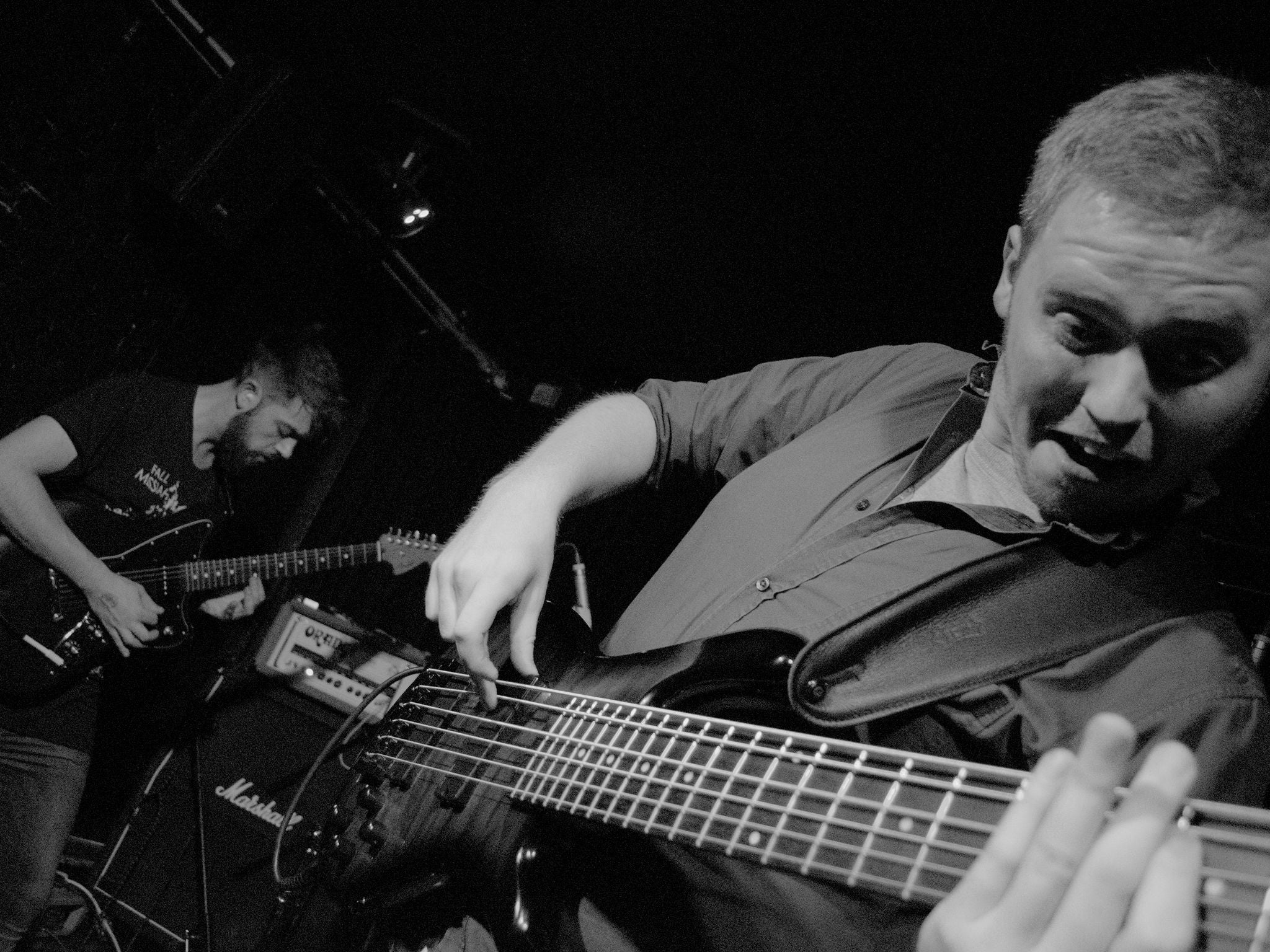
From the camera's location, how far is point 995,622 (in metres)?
1.35

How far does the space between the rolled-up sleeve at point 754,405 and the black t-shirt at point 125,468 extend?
328 centimetres

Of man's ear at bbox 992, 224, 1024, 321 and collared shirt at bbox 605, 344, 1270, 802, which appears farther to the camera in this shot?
man's ear at bbox 992, 224, 1024, 321

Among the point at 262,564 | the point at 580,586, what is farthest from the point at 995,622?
the point at 262,564

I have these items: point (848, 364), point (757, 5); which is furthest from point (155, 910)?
point (757, 5)

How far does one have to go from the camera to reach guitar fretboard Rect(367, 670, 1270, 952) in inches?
28.4

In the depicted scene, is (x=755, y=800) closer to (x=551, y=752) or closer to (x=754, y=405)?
(x=551, y=752)

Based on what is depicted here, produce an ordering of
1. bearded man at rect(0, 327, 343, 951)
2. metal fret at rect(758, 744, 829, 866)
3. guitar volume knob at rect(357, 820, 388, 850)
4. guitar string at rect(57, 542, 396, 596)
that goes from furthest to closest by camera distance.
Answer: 1. guitar string at rect(57, 542, 396, 596)
2. bearded man at rect(0, 327, 343, 951)
3. guitar volume knob at rect(357, 820, 388, 850)
4. metal fret at rect(758, 744, 829, 866)

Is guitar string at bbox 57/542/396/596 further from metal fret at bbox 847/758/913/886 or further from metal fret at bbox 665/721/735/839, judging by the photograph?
metal fret at bbox 847/758/913/886

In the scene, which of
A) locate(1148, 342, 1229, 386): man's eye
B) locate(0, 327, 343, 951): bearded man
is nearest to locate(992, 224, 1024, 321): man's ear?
locate(1148, 342, 1229, 386): man's eye

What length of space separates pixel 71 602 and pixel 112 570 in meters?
0.26

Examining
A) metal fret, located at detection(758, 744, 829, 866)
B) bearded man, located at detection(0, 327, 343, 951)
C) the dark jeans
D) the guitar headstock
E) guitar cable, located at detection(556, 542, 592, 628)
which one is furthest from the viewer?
the guitar headstock

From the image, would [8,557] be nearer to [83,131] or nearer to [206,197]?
[206,197]

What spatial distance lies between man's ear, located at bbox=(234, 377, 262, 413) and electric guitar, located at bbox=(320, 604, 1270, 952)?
10.4 ft

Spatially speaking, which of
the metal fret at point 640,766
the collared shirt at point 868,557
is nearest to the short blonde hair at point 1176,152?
the collared shirt at point 868,557
